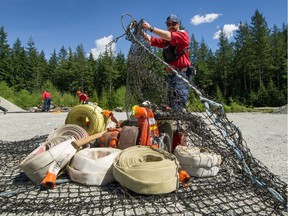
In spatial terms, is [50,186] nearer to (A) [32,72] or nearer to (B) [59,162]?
(B) [59,162]

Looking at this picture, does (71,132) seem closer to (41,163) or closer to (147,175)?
(41,163)

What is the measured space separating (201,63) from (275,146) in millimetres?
56392

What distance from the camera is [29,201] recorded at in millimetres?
2650

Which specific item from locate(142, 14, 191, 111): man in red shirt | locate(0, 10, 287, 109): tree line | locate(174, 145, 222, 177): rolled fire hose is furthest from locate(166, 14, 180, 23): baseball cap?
locate(0, 10, 287, 109): tree line

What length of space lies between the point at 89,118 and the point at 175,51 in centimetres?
185

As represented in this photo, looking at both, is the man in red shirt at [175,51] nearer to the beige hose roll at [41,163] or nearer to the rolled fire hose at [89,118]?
the rolled fire hose at [89,118]

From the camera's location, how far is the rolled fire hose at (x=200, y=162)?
3.32 metres

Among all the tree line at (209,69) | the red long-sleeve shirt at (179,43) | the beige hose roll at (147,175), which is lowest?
the beige hose roll at (147,175)

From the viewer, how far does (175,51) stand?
4465 millimetres

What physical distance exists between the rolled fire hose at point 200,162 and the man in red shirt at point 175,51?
38.8 inches

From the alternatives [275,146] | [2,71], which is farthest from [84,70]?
[275,146]

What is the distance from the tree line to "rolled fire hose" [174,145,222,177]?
26.2 metres

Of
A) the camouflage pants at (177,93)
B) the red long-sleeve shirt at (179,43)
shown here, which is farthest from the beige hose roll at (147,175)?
the red long-sleeve shirt at (179,43)

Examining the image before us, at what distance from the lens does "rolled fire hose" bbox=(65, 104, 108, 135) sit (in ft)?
15.4
